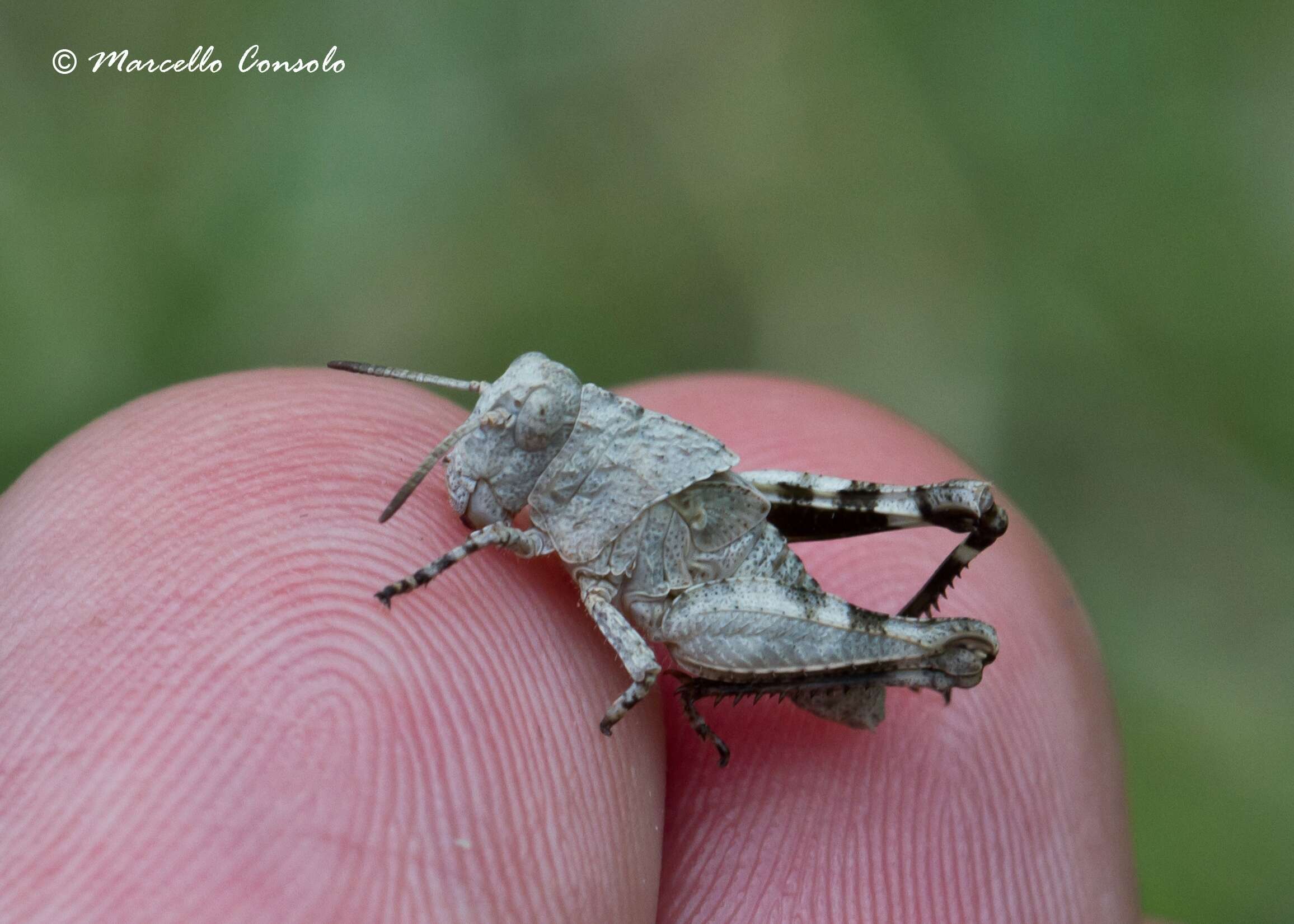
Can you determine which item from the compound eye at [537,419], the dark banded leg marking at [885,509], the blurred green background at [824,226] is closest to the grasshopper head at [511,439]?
the compound eye at [537,419]

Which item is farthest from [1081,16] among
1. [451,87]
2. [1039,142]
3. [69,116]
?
[69,116]

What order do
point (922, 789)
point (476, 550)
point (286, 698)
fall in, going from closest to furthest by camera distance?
point (286, 698) → point (476, 550) → point (922, 789)

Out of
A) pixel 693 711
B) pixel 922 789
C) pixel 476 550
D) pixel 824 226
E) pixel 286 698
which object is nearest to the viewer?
pixel 286 698

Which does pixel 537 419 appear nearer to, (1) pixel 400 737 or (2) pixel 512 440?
(2) pixel 512 440

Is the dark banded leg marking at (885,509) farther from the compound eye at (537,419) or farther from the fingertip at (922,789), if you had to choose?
the compound eye at (537,419)

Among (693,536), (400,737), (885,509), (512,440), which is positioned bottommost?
(400,737)

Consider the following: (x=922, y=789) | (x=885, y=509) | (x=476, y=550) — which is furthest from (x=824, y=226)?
(x=476, y=550)

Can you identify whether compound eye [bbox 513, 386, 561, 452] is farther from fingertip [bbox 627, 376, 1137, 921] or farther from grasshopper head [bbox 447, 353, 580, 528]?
fingertip [bbox 627, 376, 1137, 921]

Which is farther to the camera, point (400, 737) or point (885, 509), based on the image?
point (885, 509)

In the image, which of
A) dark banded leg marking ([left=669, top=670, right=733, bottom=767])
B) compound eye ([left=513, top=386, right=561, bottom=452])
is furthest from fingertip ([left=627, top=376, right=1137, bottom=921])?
compound eye ([left=513, top=386, right=561, bottom=452])
